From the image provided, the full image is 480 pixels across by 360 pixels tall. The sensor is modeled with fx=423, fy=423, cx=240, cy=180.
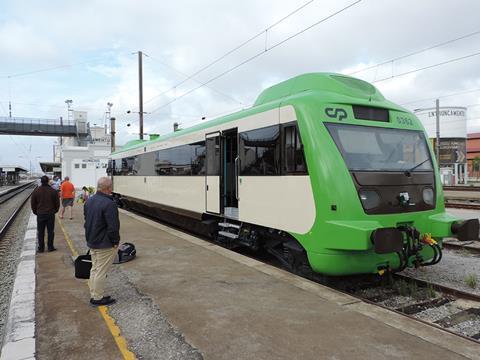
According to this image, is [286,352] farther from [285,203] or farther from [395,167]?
[395,167]

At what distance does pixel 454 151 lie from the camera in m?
49.1

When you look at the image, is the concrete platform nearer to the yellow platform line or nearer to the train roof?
the yellow platform line

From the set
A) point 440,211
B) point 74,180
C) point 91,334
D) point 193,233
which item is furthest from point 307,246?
point 74,180

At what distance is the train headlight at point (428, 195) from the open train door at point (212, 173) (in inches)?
164

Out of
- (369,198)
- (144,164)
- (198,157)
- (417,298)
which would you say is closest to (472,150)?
(144,164)

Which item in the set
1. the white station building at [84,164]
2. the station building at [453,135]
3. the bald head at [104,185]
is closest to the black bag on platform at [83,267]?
the bald head at [104,185]

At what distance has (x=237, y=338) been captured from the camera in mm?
4016

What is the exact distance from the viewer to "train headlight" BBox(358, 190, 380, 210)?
5.80 m

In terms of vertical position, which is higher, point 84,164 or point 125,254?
point 84,164

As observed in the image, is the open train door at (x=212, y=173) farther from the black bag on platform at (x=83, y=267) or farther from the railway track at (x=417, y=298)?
the black bag on platform at (x=83, y=267)

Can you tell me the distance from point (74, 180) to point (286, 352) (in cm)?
4381

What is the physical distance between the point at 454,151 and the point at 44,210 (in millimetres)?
49657

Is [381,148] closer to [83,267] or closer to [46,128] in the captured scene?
[83,267]

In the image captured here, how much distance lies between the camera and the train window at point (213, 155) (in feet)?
30.0
